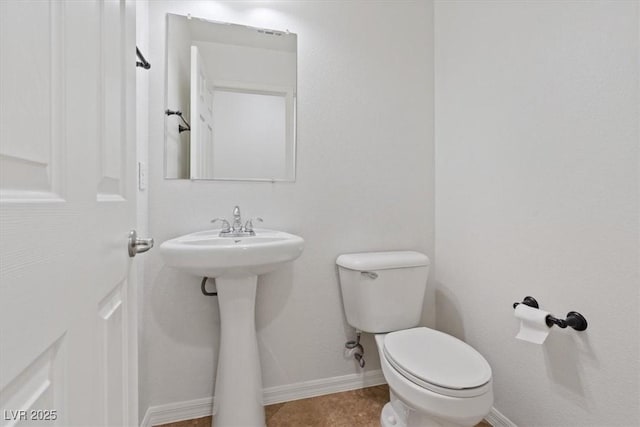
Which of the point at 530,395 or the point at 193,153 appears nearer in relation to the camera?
the point at 530,395

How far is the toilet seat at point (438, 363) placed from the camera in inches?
39.5

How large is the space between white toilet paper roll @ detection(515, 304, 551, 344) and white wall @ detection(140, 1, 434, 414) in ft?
2.24

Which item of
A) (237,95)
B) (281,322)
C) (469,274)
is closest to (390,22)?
(237,95)

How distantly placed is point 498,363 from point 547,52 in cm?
133

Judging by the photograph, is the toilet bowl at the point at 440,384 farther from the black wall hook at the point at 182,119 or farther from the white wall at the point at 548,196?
the black wall hook at the point at 182,119

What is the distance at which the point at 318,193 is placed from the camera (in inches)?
63.4

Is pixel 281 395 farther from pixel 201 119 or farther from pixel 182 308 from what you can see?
pixel 201 119

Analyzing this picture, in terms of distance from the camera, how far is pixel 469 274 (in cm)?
156

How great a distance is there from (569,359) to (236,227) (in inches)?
55.6

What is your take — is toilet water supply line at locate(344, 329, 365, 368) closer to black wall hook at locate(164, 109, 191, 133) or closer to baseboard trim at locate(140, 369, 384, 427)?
baseboard trim at locate(140, 369, 384, 427)

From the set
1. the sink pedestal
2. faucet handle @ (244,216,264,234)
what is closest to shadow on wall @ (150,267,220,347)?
the sink pedestal

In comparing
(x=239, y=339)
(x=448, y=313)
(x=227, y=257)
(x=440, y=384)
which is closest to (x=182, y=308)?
(x=239, y=339)

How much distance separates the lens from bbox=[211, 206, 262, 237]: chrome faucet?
54.6 inches

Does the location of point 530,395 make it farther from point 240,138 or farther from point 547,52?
point 240,138
